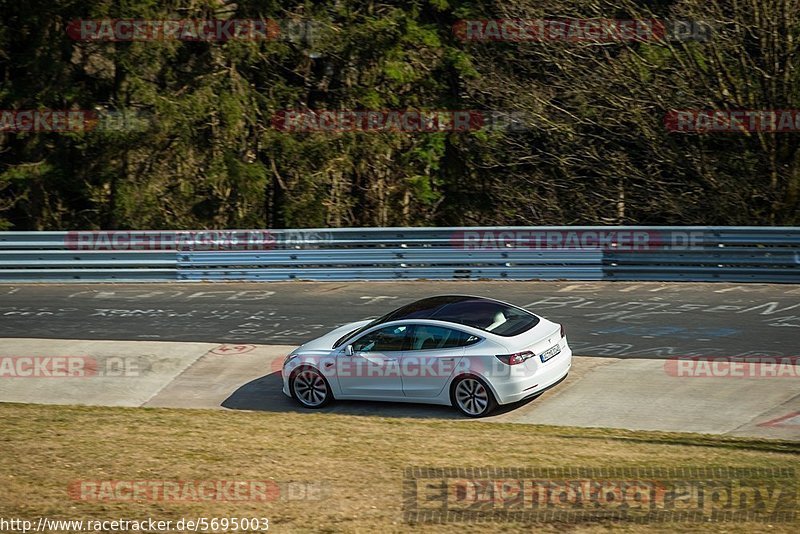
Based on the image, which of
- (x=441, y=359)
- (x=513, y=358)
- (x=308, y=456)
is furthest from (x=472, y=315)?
(x=308, y=456)

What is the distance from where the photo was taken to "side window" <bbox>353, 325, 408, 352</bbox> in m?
12.2

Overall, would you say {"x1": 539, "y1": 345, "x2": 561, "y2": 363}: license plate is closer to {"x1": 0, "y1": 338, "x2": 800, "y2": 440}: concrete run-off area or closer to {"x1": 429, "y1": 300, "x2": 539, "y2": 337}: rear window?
{"x1": 429, "y1": 300, "x2": 539, "y2": 337}: rear window

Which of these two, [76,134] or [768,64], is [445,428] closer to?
[768,64]

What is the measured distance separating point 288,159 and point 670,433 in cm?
1838

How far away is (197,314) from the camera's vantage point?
1792 centimetres

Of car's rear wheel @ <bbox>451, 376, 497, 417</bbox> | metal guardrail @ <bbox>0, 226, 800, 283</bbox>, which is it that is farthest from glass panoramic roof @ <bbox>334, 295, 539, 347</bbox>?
metal guardrail @ <bbox>0, 226, 800, 283</bbox>

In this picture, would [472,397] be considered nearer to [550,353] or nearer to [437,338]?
[437,338]

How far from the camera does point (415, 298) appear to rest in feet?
59.9

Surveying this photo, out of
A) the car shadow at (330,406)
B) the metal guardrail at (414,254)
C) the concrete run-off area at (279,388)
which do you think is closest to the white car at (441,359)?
the car shadow at (330,406)

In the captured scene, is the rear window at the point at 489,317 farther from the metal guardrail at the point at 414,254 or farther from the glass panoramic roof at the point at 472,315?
Result: the metal guardrail at the point at 414,254

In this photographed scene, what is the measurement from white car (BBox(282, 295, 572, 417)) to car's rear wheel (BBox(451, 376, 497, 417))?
0.5 inches

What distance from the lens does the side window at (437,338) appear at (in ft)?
38.7

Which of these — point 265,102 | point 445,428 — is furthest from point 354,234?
point 445,428

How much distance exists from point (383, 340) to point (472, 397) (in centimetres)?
142
